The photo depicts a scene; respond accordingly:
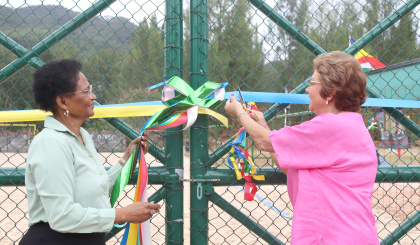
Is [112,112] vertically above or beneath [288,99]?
beneath

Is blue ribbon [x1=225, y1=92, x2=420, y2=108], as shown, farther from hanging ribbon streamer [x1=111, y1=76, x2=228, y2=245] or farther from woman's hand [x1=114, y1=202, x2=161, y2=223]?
woman's hand [x1=114, y1=202, x2=161, y2=223]

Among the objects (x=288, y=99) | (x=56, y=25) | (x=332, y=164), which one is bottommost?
(x=332, y=164)

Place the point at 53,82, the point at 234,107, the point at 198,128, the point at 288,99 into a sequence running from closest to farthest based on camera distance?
1. the point at 53,82
2. the point at 234,107
3. the point at 198,128
4. the point at 288,99

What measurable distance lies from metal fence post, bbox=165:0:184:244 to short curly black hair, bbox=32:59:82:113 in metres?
0.59

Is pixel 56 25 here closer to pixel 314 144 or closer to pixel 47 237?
pixel 47 237

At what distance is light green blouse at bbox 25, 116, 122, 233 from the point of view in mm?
1449

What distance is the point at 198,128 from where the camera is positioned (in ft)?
6.90

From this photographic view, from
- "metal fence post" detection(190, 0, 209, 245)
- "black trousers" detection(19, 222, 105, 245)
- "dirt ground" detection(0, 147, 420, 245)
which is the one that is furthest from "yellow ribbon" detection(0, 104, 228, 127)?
"black trousers" detection(19, 222, 105, 245)

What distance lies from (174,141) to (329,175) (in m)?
0.88

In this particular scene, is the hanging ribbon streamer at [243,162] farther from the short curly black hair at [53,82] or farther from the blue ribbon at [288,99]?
the short curly black hair at [53,82]

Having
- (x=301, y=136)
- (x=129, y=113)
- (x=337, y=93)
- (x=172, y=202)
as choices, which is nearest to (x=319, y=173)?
(x=301, y=136)

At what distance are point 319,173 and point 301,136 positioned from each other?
0.66ft

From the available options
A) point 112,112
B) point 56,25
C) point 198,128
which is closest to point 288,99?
point 198,128

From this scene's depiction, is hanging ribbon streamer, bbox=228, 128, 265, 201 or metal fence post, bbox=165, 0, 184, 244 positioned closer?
hanging ribbon streamer, bbox=228, 128, 265, 201
